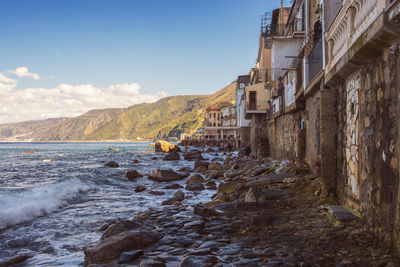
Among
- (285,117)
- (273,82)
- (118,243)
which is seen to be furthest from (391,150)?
(273,82)

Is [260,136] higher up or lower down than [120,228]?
higher up

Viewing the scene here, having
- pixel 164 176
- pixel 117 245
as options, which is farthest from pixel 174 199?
pixel 164 176

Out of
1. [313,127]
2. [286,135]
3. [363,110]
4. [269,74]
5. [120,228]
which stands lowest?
[120,228]

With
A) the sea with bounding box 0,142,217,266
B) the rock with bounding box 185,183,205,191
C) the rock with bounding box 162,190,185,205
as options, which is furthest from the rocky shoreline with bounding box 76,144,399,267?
the rock with bounding box 185,183,205,191

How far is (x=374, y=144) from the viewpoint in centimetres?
452

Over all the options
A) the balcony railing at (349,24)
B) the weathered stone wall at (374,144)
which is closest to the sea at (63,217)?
the weathered stone wall at (374,144)

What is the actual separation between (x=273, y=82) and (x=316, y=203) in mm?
19101

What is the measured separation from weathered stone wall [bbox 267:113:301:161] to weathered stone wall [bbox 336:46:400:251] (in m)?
7.81

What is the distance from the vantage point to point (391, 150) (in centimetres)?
388

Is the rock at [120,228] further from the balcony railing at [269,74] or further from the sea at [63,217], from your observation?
the balcony railing at [269,74]

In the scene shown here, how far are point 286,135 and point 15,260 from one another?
14092 millimetres

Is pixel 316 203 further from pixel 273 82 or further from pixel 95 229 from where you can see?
pixel 273 82

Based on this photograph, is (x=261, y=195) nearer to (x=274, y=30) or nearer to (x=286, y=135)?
(x=286, y=135)

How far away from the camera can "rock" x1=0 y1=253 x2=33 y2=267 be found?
5.75 m
